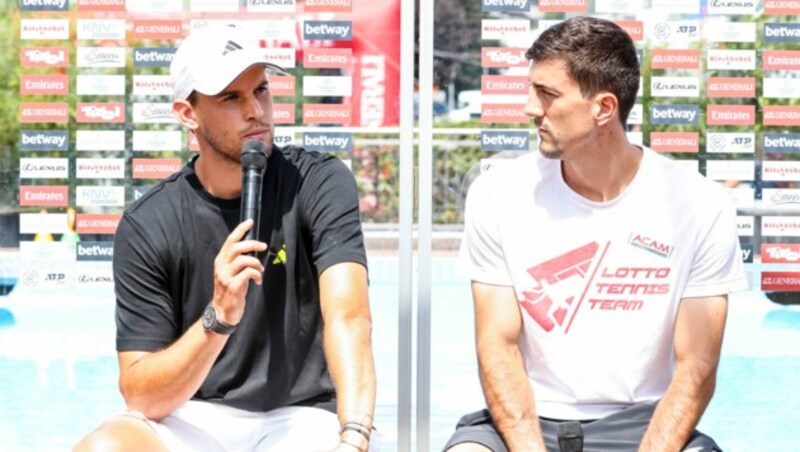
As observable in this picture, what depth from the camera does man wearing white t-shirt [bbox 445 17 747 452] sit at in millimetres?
3266

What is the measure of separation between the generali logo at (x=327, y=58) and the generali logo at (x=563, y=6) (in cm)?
67

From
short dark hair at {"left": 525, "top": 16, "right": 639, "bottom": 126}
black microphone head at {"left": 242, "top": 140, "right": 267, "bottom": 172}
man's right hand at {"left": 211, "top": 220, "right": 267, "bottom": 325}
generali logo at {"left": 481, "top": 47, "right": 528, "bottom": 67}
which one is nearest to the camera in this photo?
man's right hand at {"left": 211, "top": 220, "right": 267, "bottom": 325}

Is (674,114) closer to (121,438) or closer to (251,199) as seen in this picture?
(251,199)

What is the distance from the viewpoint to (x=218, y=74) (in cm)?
320

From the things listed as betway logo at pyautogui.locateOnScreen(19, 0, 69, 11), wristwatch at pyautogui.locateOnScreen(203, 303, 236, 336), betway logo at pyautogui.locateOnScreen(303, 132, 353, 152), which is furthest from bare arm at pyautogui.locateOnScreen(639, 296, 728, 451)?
betway logo at pyautogui.locateOnScreen(19, 0, 69, 11)

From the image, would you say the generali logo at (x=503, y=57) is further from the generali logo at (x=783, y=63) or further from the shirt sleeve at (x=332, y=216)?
the shirt sleeve at (x=332, y=216)

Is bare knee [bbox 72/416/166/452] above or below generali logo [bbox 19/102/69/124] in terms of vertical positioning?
below

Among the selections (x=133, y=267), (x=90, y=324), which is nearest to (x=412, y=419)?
(x=90, y=324)

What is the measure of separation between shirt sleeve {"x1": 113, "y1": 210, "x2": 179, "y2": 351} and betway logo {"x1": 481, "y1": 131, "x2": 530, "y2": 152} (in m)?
1.52

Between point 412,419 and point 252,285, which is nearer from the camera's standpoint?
point 252,285

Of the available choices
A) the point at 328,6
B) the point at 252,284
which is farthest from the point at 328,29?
the point at 252,284

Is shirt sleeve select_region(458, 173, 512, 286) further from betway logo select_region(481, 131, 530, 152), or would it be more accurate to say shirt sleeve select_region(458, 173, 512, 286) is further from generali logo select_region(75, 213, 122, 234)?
generali logo select_region(75, 213, 122, 234)

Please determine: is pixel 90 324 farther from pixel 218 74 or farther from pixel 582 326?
pixel 582 326

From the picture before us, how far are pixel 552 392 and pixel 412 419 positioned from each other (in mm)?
1193
